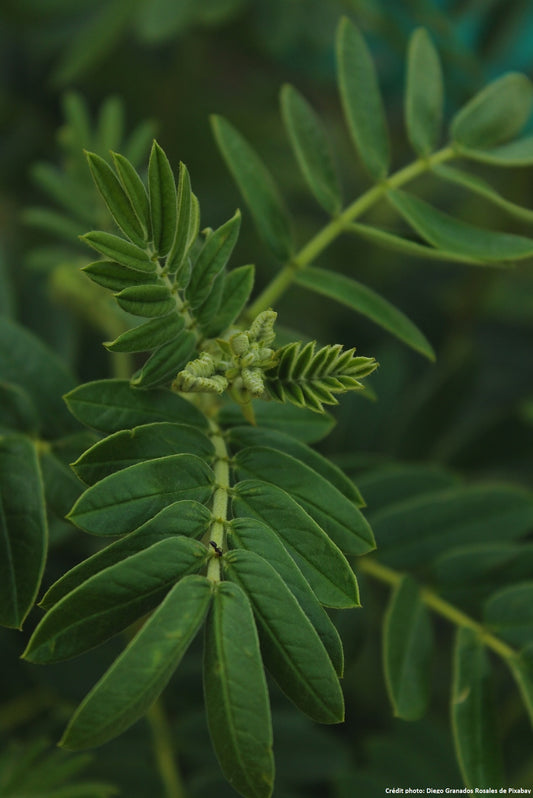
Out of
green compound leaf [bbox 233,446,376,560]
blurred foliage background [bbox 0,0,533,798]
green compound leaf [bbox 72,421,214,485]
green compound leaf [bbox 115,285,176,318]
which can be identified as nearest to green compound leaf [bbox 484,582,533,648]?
blurred foliage background [bbox 0,0,533,798]

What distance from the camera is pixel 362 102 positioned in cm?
92

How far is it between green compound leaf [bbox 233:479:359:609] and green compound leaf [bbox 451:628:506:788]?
258 mm

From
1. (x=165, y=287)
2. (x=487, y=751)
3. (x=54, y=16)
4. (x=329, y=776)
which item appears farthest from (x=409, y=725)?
(x=54, y=16)

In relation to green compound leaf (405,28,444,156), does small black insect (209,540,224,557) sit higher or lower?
lower

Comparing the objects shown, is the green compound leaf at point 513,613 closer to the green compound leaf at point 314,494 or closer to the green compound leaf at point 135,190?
the green compound leaf at point 314,494

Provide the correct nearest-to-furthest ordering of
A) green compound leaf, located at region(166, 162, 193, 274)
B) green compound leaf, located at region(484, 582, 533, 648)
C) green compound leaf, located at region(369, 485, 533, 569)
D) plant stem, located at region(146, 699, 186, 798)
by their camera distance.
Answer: green compound leaf, located at region(166, 162, 193, 274) < green compound leaf, located at region(484, 582, 533, 648) < green compound leaf, located at region(369, 485, 533, 569) < plant stem, located at region(146, 699, 186, 798)

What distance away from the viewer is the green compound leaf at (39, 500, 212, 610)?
602 mm

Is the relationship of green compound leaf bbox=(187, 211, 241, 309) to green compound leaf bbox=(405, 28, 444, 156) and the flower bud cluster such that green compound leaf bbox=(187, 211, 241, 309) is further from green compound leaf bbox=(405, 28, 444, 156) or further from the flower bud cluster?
green compound leaf bbox=(405, 28, 444, 156)

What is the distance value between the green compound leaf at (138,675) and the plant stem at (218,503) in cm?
4

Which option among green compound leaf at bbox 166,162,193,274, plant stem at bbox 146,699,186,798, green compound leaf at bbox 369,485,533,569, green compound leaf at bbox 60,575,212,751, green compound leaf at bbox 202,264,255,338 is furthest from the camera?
plant stem at bbox 146,699,186,798

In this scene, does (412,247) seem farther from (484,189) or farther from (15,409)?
(15,409)

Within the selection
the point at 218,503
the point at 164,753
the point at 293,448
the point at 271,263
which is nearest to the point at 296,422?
the point at 293,448

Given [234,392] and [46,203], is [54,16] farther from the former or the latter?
[234,392]

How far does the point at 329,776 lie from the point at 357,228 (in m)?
0.78
